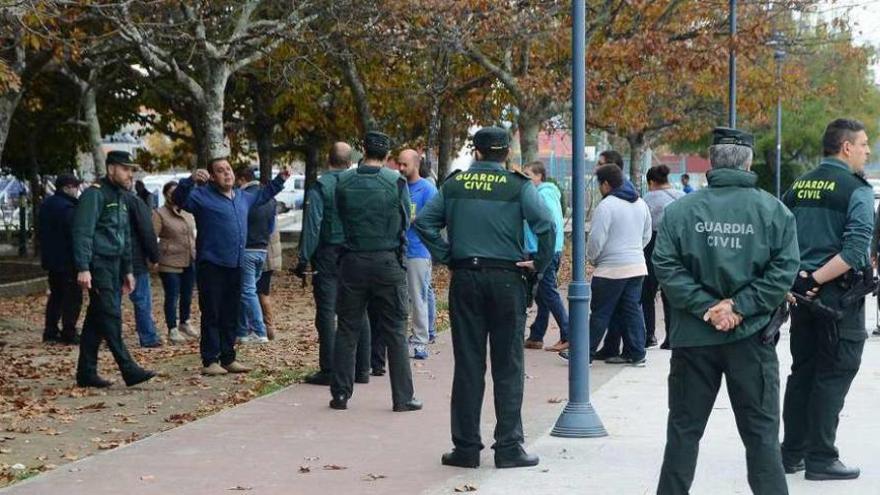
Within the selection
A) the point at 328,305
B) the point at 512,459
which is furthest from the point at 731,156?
the point at 328,305

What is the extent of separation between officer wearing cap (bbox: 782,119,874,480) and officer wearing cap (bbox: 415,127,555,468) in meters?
1.39

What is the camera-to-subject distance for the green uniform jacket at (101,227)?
36.4 ft

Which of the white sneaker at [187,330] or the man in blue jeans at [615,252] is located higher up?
the man in blue jeans at [615,252]

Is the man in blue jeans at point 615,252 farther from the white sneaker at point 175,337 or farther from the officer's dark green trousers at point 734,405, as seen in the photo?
the officer's dark green trousers at point 734,405

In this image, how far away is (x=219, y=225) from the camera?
11992mm

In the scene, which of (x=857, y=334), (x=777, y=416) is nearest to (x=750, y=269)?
(x=777, y=416)

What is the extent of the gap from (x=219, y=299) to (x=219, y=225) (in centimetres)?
62

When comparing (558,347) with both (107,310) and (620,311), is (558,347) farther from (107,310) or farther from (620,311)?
(107,310)

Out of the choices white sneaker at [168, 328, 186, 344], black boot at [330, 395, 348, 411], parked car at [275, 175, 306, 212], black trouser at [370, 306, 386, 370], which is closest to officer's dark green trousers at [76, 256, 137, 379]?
black trouser at [370, 306, 386, 370]

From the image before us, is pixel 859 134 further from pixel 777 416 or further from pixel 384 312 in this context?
pixel 384 312

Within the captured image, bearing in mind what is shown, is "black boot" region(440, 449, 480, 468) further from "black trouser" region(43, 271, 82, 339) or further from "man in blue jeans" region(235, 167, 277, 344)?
"black trouser" region(43, 271, 82, 339)

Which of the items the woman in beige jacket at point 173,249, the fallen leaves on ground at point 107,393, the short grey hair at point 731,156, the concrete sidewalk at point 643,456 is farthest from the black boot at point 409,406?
the woman in beige jacket at point 173,249

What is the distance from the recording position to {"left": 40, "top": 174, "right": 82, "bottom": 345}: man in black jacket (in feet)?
48.7

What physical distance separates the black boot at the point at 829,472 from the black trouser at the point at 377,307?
10.6 feet
